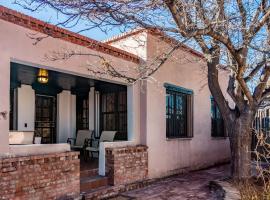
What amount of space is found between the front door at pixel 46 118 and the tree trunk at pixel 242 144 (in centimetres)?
741

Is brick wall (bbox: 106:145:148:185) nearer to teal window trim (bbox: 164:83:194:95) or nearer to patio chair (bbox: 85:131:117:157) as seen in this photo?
patio chair (bbox: 85:131:117:157)

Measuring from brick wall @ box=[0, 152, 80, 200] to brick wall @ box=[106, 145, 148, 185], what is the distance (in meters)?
1.49

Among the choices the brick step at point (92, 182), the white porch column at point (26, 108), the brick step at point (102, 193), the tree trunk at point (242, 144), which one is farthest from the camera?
the white porch column at point (26, 108)

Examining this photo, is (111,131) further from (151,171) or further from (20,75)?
(20,75)

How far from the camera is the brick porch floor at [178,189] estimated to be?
885 centimetres

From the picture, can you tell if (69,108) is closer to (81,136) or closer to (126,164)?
(81,136)

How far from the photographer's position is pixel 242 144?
30.7 feet

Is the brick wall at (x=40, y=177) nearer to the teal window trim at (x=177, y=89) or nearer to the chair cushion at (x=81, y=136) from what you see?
the chair cushion at (x=81, y=136)

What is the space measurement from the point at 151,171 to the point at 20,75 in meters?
5.43

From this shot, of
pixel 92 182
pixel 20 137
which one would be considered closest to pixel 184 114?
pixel 92 182

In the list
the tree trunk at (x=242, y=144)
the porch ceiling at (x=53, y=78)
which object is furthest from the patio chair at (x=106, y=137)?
the tree trunk at (x=242, y=144)

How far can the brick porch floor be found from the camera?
8852mm

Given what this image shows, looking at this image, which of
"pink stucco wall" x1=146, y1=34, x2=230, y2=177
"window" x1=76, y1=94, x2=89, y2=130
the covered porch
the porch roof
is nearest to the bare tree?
the porch roof

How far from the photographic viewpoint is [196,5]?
6199 mm
